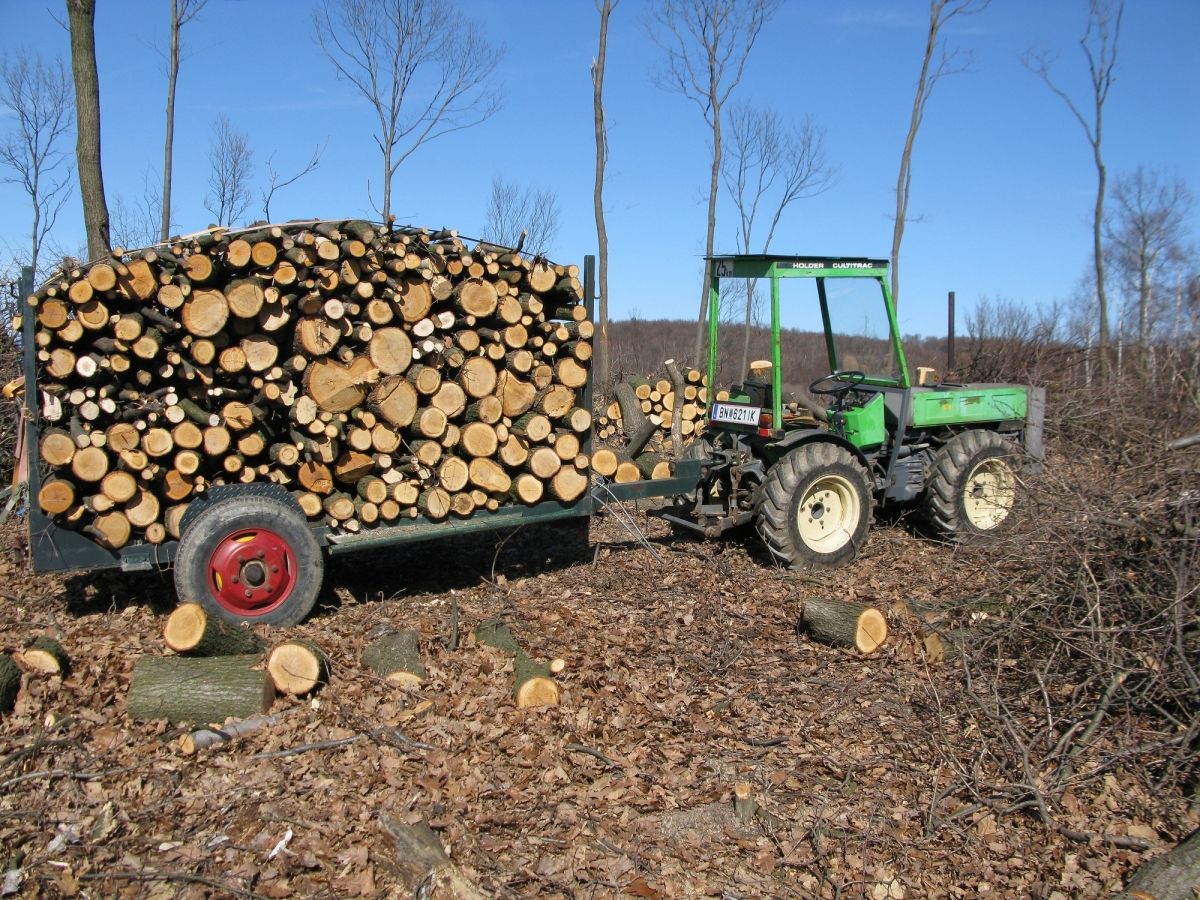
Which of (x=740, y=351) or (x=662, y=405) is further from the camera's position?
(x=740, y=351)

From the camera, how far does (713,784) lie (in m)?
3.83

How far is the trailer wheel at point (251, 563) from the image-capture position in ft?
16.0

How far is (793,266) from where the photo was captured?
6492mm

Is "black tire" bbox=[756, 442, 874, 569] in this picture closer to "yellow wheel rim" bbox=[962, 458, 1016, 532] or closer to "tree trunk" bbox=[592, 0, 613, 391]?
"yellow wheel rim" bbox=[962, 458, 1016, 532]

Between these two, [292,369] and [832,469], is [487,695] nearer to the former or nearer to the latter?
[292,369]

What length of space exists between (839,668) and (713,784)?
4.72 ft

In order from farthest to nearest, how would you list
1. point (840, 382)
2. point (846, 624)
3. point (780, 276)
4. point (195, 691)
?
point (840, 382) → point (780, 276) → point (846, 624) → point (195, 691)

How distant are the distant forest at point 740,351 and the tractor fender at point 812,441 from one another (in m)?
0.51

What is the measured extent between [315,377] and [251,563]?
1.18 m

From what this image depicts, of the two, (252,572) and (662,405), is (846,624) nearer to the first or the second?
(252,572)

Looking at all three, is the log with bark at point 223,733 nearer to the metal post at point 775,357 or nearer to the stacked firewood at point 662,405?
the metal post at point 775,357

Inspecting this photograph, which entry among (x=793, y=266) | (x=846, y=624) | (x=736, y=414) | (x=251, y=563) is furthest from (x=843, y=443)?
(x=251, y=563)

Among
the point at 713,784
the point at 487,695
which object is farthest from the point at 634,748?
the point at 487,695

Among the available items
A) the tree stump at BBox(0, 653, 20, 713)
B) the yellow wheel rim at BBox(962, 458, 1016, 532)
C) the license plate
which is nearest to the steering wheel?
the license plate
